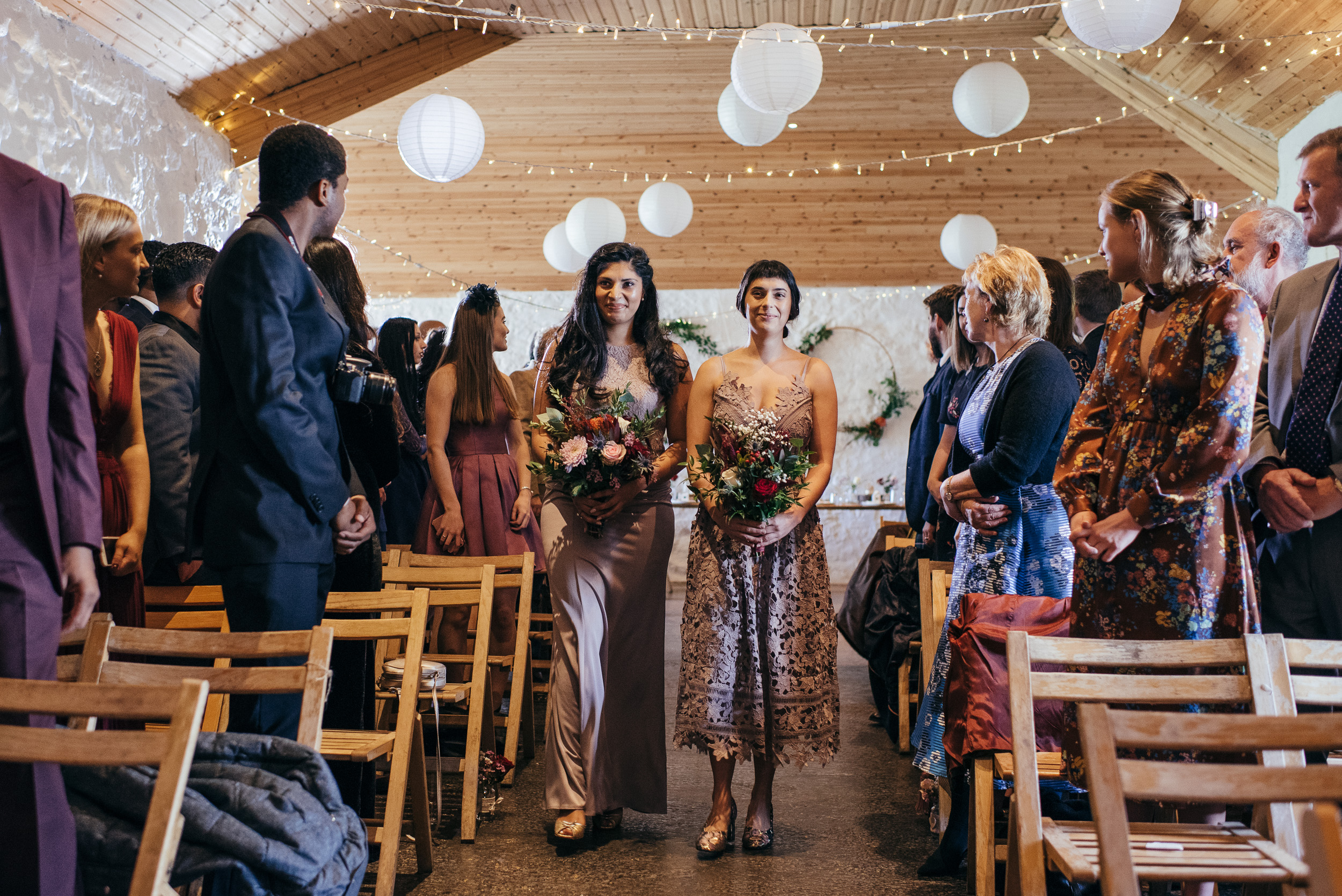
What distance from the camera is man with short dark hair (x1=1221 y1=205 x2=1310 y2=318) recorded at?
3.24m

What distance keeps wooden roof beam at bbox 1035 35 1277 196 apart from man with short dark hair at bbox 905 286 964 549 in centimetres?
538

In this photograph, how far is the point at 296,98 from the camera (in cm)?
742

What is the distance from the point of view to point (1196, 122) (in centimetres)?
888

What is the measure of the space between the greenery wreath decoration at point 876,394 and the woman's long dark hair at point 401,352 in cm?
650

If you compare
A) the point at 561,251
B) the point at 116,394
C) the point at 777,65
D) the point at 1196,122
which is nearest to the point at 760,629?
the point at 116,394

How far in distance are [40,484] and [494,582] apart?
2.23 m

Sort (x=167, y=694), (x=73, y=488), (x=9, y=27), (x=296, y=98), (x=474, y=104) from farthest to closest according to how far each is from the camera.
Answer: (x=474, y=104) → (x=296, y=98) → (x=9, y=27) → (x=73, y=488) → (x=167, y=694)

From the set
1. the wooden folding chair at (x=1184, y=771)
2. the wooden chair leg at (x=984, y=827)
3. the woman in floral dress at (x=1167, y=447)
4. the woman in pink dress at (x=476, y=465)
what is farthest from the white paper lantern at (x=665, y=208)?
the wooden folding chair at (x=1184, y=771)

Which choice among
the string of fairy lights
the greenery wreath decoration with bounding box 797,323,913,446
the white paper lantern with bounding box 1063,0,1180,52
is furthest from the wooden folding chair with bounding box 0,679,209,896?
the greenery wreath decoration with bounding box 797,323,913,446

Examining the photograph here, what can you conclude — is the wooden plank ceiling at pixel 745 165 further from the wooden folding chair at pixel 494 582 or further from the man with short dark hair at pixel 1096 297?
the wooden folding chair at pixel 494 582

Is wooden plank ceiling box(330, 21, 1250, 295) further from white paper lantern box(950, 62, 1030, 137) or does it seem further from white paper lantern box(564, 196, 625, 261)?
white paper lantern box(950, 62, 1030, 137)

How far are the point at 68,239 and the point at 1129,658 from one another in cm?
194

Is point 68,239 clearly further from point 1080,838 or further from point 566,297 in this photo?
point 566,297

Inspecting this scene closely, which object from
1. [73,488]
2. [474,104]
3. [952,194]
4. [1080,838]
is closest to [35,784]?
[73,488]
